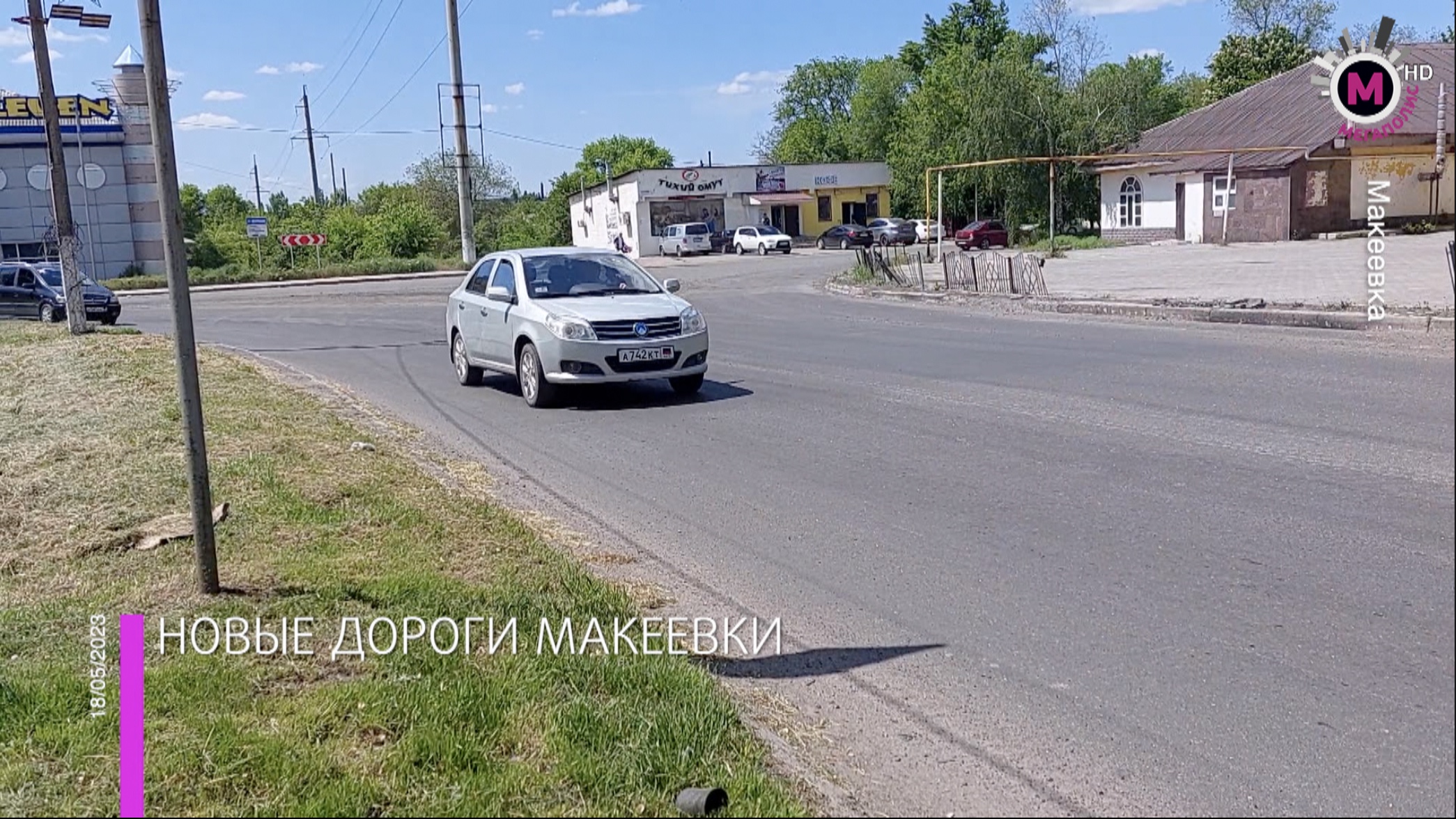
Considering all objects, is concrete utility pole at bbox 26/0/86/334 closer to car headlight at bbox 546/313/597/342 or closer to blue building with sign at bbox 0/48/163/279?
car headlight at bbox 546/313/597/342

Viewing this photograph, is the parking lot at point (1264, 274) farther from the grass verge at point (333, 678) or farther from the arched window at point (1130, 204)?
the arched window at point (1130, 204)

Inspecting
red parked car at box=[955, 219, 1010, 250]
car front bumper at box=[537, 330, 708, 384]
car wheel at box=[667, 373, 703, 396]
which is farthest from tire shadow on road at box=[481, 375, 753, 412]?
red parked car at box=[955, 219, 1010, 250]

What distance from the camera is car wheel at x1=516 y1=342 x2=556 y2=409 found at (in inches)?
460

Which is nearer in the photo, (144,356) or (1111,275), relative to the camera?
(144,356)

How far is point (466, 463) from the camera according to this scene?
29.8 ft

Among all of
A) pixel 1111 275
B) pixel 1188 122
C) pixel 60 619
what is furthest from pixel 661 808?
pixel 1188 122

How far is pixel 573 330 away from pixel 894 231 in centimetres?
5172

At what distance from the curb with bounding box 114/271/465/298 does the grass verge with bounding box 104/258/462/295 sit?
46 cm

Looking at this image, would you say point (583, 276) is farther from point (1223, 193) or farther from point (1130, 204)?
point (1130, 204)

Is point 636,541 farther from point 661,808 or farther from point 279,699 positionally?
point 661,808

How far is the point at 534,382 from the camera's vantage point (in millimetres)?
11812

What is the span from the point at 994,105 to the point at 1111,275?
28.3m

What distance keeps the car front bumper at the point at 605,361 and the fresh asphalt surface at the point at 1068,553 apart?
1.18 ft
